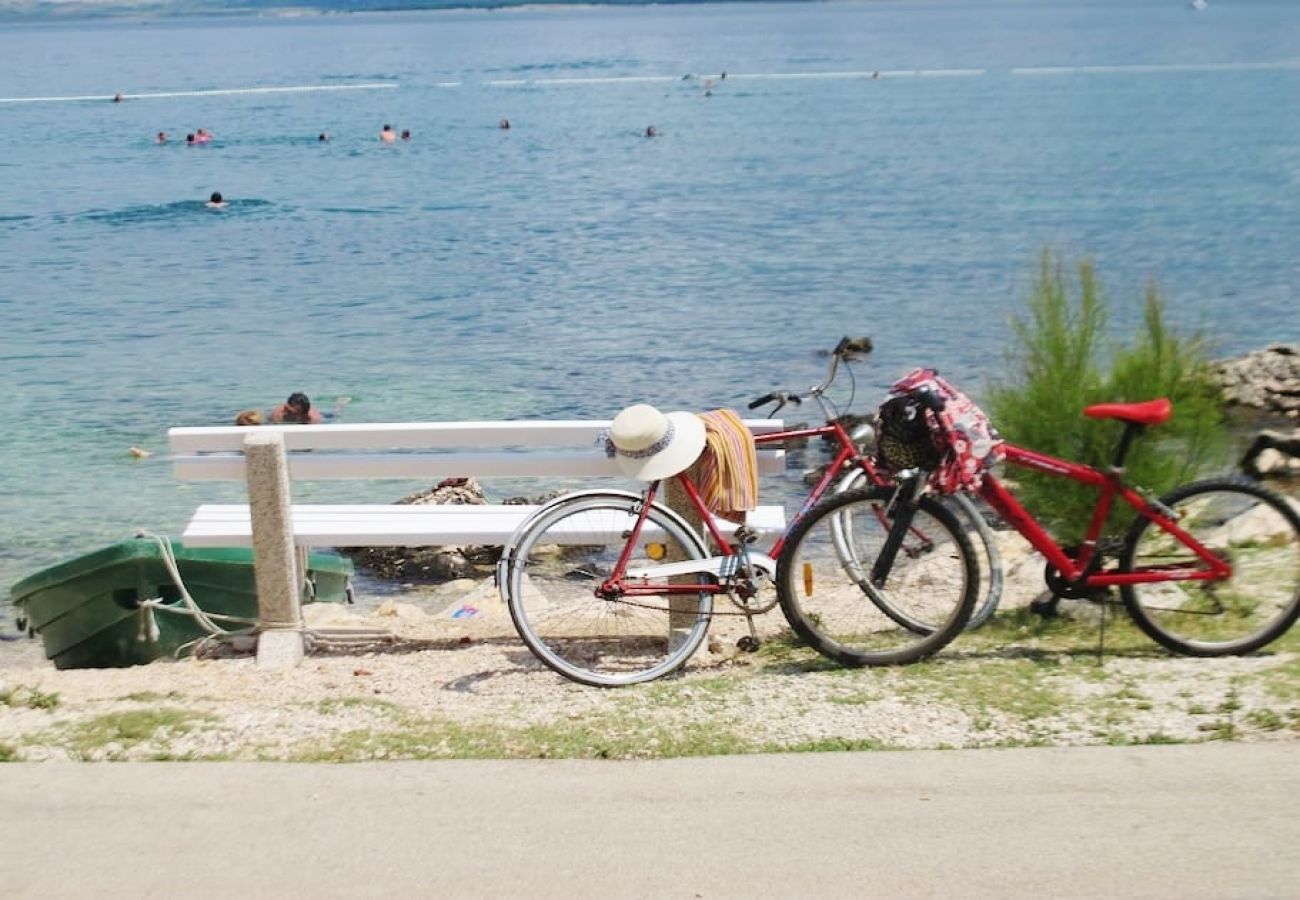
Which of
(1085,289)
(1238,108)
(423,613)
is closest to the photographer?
(1085,289)

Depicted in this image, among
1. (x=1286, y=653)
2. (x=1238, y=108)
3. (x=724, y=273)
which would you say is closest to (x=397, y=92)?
(x=1238, y=108)

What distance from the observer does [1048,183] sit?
4575 cm

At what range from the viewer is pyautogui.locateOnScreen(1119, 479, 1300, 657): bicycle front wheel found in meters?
5.95

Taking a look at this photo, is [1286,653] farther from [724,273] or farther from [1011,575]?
[724,273]

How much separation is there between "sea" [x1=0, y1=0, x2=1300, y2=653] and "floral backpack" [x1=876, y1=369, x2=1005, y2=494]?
457cm

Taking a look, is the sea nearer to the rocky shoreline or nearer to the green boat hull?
the rocky shoreline

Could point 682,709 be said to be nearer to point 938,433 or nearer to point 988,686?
point 988,686

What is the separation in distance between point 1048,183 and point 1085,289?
38.4m

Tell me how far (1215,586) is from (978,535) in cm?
89

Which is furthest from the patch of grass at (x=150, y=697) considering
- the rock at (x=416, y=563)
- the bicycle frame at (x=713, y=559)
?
the rock at (x=416, y=563)

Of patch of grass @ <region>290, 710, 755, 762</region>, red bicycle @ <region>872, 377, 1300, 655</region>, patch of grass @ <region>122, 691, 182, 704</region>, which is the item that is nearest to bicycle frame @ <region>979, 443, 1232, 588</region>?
red bicycle @ <region>872, 377, 1300, 655</region>

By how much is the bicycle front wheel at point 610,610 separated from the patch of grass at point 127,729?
1269 millimetres

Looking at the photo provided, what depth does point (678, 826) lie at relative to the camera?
182 inches

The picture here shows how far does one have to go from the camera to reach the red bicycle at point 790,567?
6027mm
